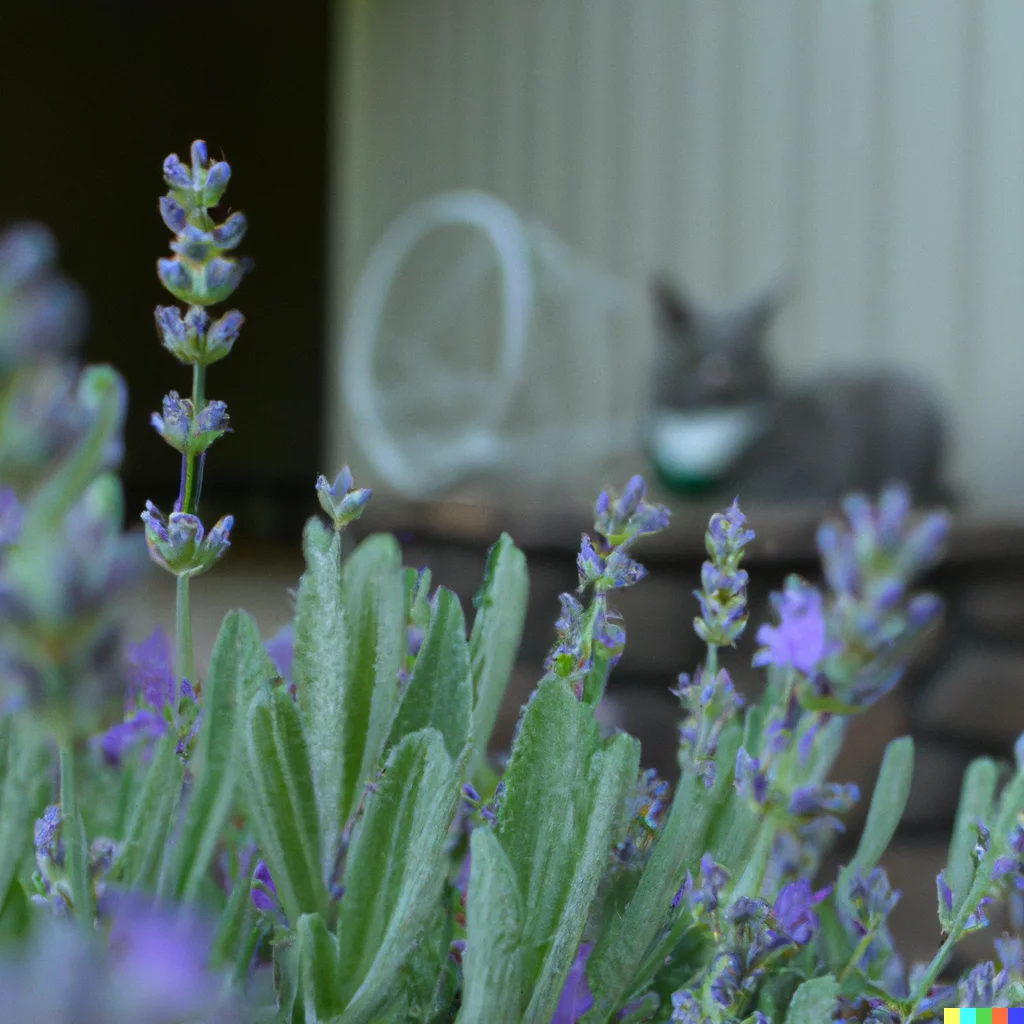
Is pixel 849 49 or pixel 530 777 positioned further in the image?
pixel 849 49

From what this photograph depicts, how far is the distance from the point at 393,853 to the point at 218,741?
6cm

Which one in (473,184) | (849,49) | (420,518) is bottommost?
(420,518)

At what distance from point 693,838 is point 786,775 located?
0.16ft

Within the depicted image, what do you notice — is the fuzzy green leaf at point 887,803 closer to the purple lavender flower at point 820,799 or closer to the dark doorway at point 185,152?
the purple lavender flower at point 820,799

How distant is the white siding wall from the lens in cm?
235

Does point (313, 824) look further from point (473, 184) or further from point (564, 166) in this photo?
point (473, 184)

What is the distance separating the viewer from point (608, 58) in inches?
127

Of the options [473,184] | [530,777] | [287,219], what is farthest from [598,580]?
[287,219]

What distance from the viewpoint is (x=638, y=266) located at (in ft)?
10.6

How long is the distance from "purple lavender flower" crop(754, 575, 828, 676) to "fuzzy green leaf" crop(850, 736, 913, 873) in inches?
1.2

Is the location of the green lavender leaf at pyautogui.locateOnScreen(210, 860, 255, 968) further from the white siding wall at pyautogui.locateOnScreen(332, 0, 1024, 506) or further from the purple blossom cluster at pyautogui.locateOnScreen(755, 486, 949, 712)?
the white siding wall at pyautogui.locateOnScreen(332, 0, 1024, 506)

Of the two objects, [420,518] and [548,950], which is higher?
[548,950]

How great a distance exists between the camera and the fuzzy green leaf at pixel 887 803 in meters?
0.25

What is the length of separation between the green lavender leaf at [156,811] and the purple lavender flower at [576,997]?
7 cm
